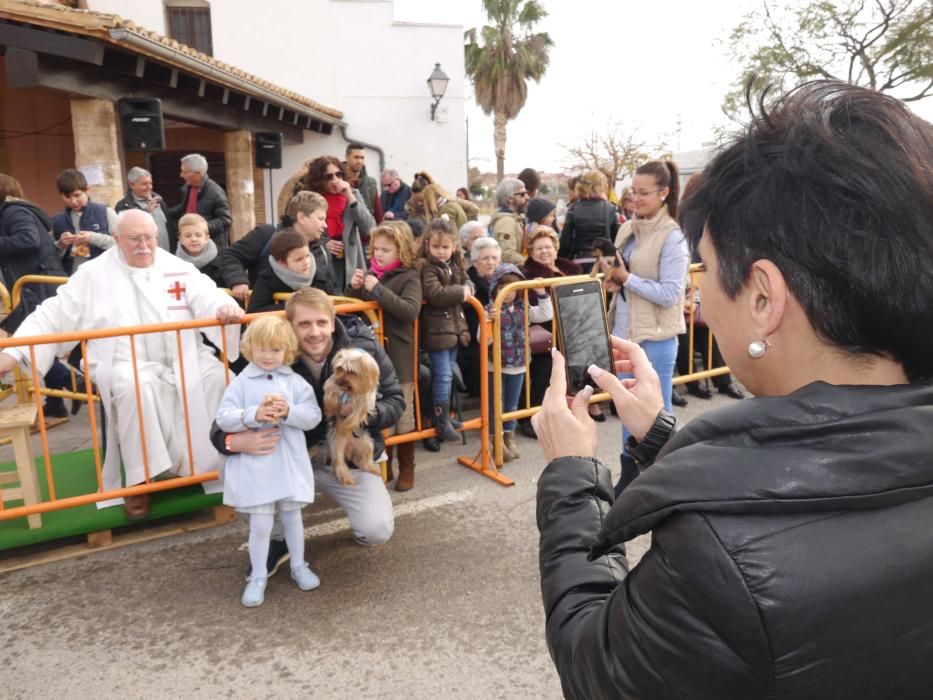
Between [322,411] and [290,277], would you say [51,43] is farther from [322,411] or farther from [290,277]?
[322,411]

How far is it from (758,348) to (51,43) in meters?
8.97

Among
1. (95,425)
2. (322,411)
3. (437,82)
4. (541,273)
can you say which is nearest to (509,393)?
(541,273)

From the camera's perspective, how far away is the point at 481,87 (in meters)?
33.9

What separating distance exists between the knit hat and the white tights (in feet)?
15.2

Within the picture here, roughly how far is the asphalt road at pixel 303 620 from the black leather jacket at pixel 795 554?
213cm

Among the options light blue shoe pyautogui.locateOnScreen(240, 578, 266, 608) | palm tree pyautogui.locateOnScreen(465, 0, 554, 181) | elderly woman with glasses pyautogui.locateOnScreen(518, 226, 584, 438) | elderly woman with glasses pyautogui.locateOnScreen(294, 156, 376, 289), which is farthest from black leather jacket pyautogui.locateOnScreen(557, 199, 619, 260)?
palm tree pyautogui.locateOnScreen(465, 0, 554, 181)

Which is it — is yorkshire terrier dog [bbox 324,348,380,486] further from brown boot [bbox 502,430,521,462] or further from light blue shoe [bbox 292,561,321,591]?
brown boot [bbox 502,430,521,462]

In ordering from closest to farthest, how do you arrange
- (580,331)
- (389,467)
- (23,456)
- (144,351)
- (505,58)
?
(580,331) → (23,456) → (144,351) → (389,467) → (505,58)

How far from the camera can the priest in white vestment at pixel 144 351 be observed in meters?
4.18

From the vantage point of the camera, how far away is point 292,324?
151 inches

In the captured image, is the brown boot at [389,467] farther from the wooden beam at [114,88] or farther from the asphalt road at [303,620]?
the wooden beam at [114,88]

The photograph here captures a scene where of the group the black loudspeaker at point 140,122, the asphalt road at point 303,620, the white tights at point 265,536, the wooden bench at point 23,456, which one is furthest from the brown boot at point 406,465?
the black loudspeaker at point 140,122

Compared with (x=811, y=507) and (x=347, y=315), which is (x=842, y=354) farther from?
(x=347, y=315)

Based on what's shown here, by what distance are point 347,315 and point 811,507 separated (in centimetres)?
405
